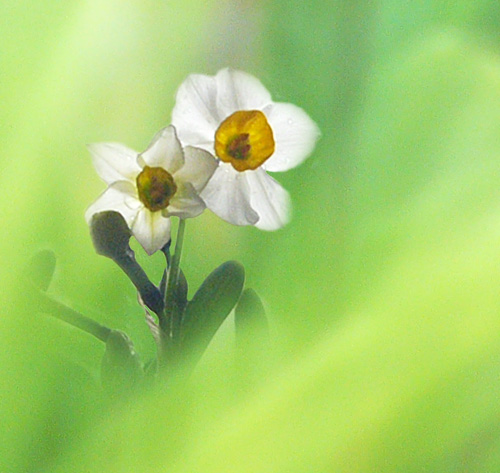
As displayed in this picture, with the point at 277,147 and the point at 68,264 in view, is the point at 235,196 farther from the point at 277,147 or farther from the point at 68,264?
the point at 68,264

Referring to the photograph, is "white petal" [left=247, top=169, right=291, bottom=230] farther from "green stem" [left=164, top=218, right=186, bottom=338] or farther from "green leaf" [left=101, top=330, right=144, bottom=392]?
"green leaf" [left=101, top=330, right=144, bottom=392]

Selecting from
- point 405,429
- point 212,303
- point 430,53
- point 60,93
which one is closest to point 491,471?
point 405,429

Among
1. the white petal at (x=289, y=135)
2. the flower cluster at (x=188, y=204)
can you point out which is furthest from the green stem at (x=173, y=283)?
the white petal at (x=289, y=135)

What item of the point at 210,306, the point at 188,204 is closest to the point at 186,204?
the point at 188,204

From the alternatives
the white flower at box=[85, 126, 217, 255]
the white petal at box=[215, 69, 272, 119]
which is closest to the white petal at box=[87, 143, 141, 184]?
the white flower at box=[85, 126, 217, 255]

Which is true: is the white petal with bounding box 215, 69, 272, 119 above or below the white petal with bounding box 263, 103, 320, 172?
above

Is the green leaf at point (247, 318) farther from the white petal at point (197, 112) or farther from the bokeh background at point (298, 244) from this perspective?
the white petal at point (197, 112)
